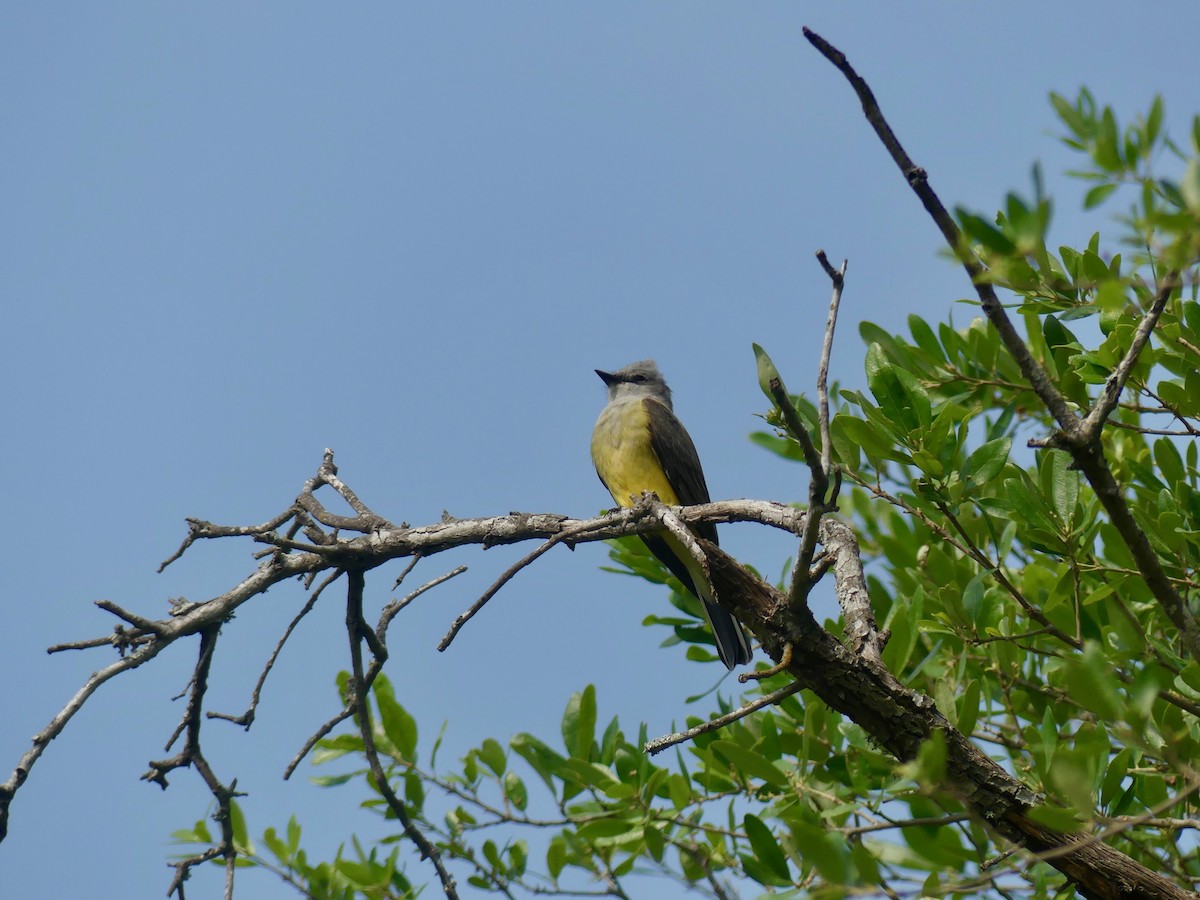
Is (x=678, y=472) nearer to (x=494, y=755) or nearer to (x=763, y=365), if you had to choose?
(x=494, y=755)

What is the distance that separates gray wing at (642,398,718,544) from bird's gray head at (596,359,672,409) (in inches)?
56.0

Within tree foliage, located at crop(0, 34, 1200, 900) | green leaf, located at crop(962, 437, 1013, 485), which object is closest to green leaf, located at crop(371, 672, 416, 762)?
tree foliage, located at crop(0, 34, 1200, 900)

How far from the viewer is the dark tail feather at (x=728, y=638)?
4.57 m

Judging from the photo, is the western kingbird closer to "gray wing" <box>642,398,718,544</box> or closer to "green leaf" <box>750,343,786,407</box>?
"gray wing" <box>642,398,718,544</box>

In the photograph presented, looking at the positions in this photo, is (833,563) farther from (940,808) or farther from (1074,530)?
(940,808)

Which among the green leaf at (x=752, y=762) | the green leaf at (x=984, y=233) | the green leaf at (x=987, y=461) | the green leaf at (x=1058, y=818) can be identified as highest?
the green leaf at (x=987, y=461)

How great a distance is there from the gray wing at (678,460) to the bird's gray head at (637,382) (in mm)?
1423

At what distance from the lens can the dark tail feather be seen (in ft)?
15.0

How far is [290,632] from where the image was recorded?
331 cm

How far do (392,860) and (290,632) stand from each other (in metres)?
1.35

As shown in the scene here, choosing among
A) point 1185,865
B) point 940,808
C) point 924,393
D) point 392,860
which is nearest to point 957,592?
point 924,393

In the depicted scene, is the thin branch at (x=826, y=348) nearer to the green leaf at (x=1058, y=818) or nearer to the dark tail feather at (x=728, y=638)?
the green leaf at (x=1058, y=818)

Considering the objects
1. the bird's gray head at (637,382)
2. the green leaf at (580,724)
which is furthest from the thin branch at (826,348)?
the bird's gray head at (637,382)

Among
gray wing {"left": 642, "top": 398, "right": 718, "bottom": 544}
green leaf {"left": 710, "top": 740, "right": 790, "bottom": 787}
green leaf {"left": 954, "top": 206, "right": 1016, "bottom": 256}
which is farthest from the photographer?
gray wing {"left": 642, "top": 398, "right": 718, "bottom": 544}
